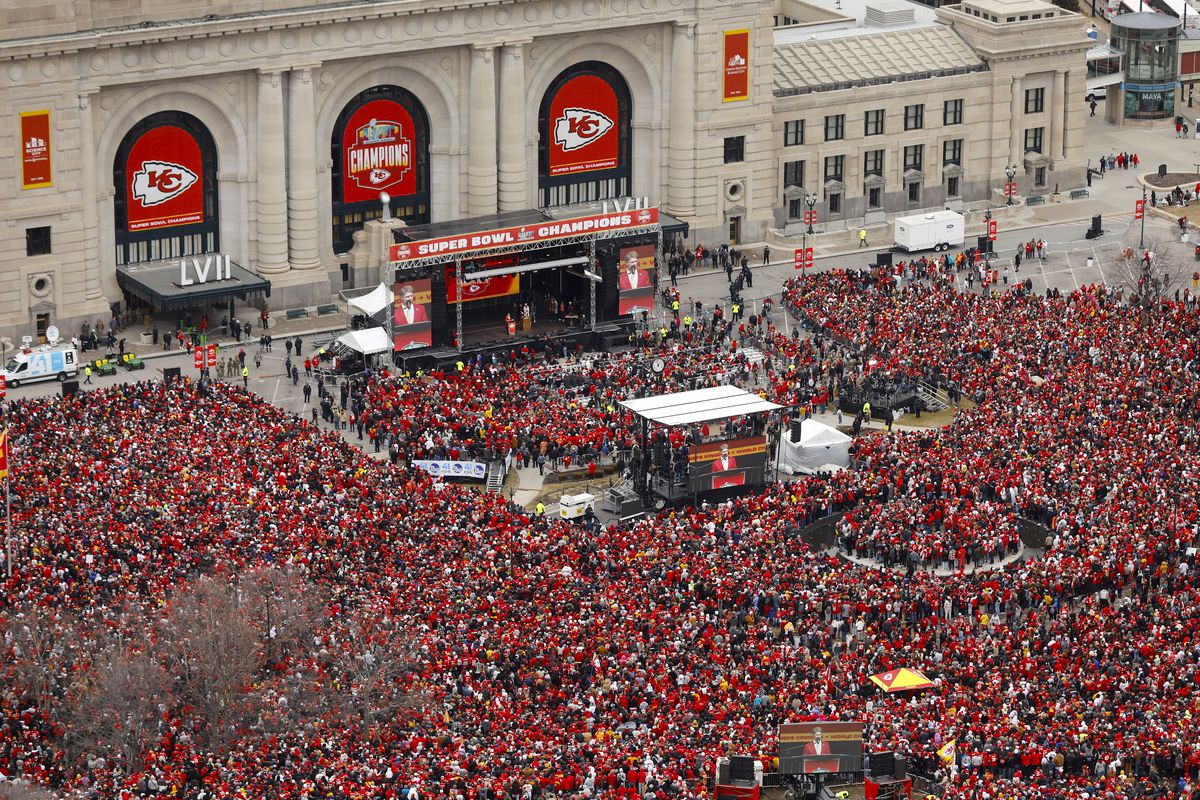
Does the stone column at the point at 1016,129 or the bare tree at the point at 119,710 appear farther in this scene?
the stone column at the point at 1016,129

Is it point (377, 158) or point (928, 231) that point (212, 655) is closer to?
point (377, 158)

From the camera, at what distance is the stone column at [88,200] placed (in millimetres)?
137750

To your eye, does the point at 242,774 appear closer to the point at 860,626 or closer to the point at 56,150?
the point at 860,626

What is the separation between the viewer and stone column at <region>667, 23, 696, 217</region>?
15362cm

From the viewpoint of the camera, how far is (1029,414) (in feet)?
409

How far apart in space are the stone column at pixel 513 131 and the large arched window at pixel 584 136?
2.29m

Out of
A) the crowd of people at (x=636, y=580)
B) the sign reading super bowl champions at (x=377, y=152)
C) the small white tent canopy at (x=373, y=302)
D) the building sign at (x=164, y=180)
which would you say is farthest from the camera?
the sign reading super bowl champions at (x=377, y=152)

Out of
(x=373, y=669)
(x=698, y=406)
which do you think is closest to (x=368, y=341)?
(x=698, y=406)

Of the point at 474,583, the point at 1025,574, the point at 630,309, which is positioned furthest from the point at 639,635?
the point at 630,309

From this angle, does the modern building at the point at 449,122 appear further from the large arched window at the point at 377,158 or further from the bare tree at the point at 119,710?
the bare tree at the point at 119,710

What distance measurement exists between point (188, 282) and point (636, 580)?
42.9 m

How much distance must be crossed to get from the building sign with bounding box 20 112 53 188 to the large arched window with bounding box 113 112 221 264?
5324 millimetres

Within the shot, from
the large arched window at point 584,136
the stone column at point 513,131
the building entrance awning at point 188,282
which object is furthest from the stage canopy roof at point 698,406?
the large arched window at point 584,136

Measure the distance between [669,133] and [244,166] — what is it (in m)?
25.4
